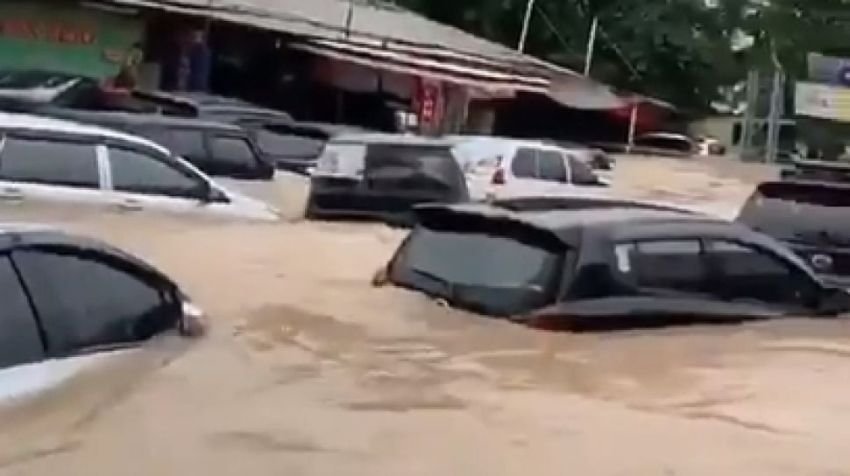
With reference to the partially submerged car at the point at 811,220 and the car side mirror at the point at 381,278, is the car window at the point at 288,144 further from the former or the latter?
the car side mirror at the point at 381,278

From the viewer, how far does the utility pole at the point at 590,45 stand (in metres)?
49.1

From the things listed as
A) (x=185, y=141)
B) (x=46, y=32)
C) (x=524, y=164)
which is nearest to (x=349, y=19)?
(x=46, y=32)

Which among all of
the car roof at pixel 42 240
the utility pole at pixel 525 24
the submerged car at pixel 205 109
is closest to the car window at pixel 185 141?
the submerged car at pixel 205 109

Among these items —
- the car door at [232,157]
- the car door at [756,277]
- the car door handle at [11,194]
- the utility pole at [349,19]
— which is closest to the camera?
the car door at [756,277]

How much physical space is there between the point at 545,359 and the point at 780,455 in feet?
5.34

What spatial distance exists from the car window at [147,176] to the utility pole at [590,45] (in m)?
33.4

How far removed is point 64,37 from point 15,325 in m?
24.0

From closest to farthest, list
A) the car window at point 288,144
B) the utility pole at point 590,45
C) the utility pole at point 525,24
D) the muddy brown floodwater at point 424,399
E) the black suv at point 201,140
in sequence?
the muddy brown floodwater at point 424,399, the black suv at point 201,140, the car window at point 288,144, the utility pole at point 525,24, the utility pole at point 590,45

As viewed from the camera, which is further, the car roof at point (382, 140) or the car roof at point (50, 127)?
the car roof at point (382, 140)

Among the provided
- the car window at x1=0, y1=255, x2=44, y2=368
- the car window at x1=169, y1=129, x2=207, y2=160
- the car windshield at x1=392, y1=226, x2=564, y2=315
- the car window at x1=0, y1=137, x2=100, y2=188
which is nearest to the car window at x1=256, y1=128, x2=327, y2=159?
the car window at x1=169, y1=129, x2=207, y2=160

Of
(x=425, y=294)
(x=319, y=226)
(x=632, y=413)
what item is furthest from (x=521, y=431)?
(x=319, y=226)

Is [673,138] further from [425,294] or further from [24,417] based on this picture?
[24,417]

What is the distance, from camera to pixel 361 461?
7406 millimetres

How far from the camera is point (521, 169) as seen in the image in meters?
22.1
